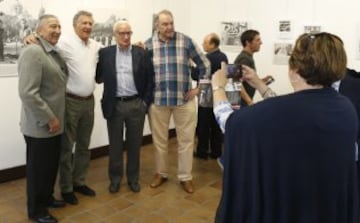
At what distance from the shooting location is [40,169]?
301 centimetres

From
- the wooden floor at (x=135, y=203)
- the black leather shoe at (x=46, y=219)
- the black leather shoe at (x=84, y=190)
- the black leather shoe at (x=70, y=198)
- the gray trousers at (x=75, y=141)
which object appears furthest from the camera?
the black leather shoe at (x=84, y=190)

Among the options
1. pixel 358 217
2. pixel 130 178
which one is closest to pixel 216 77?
pixel 358 217

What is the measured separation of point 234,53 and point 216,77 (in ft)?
14.5

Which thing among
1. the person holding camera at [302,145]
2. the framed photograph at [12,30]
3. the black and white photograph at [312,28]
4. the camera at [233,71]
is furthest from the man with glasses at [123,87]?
the black and white photograph at [312,28]

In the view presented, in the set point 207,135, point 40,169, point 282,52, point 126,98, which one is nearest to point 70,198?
point 40,169

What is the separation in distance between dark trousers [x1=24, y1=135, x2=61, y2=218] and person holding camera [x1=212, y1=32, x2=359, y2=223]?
2094 mm

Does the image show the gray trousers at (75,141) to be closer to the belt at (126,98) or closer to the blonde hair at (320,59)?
the belt at (126,98)

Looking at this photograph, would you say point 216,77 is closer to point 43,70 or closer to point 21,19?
point 43,70

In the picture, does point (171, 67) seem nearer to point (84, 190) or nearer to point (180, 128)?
point (180, 128)

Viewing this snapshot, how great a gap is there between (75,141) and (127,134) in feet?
1.64

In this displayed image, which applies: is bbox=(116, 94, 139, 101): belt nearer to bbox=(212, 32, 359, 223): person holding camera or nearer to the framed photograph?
the framed photograph

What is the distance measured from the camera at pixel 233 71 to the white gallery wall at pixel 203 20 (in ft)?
9.53

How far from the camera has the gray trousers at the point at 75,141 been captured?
11.0 feet

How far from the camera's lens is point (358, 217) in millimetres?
1392
